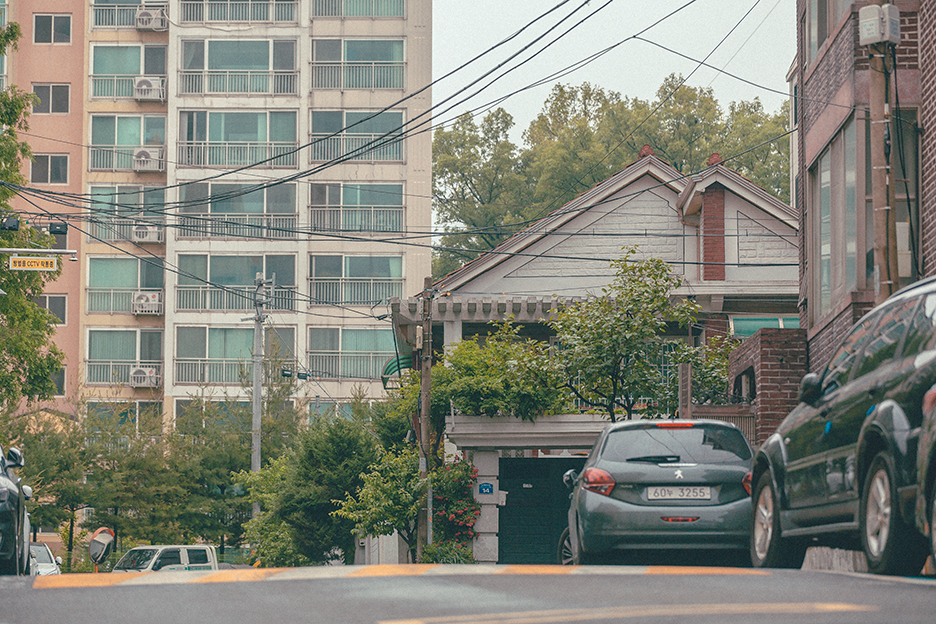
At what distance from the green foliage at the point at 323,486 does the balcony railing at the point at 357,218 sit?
2086cm

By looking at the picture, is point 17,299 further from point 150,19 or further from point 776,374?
point 776,374

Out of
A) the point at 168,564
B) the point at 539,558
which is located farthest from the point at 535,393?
the point at 168,564

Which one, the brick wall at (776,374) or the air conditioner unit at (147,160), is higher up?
the air conditioner unit at (147,160)

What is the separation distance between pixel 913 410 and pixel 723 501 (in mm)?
4700

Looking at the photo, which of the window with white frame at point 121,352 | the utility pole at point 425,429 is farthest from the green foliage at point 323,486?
the window with white frame at point 121,352

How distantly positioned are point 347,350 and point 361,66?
38.5 ft

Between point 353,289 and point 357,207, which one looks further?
point 357,207

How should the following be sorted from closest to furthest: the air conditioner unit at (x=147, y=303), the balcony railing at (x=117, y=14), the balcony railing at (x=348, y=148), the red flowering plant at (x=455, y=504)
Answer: the red flowering plant at (x=455, y=504)
the air conditioner unit at (x=147, y=303)
the balcony railing at (x=348, y=148)
the balcony railing at (x=117, y=14)

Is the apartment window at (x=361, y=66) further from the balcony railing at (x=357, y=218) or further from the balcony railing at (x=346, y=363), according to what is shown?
the balcony railing at (x=346, y=363)

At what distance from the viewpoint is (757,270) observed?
32.7 m

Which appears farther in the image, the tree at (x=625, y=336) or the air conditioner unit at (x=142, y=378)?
the air conditioner unit at (x=142, y=378)

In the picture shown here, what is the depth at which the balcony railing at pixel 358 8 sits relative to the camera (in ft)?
192

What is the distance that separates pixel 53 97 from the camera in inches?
2357

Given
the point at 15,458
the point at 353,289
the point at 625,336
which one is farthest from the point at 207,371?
the point at 15,458
